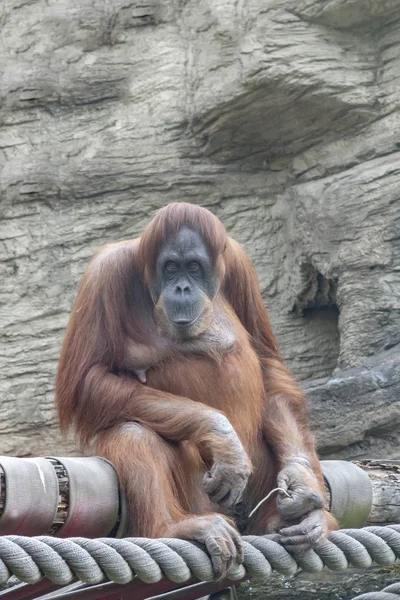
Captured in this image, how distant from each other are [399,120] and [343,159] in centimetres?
45

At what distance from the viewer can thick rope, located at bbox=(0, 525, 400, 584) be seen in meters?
2.63

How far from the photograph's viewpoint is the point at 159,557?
2.97 metres

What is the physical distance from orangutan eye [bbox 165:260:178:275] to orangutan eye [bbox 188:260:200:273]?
6cm

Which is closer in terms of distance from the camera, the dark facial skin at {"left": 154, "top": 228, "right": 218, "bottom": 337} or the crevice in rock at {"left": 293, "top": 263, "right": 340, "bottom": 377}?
the dark facial skin at {"left": 154, "top": 228, "right": 218, "bottom": 337}

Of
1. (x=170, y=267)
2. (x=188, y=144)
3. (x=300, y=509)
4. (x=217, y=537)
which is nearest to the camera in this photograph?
(x=217, y=537)

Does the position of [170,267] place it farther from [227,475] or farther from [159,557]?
[159,557]

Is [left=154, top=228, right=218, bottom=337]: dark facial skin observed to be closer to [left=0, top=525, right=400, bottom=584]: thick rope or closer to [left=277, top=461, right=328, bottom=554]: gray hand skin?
[left=277, top=461, right=328, bottom=554]: gray hand skin

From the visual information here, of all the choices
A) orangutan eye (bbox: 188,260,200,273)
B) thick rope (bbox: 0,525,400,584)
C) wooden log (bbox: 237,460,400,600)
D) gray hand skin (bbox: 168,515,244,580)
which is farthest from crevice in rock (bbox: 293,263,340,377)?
gray hand skin (bbox: 168,515,244,580)

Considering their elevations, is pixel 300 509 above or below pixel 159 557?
below

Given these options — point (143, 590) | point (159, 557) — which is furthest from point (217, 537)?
point (143, 590)

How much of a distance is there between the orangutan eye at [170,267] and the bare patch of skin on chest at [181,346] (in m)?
0.26

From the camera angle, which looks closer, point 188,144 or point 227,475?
point 227,475

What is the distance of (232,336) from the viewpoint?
4316mm

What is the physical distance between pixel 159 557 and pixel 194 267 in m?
1.52
